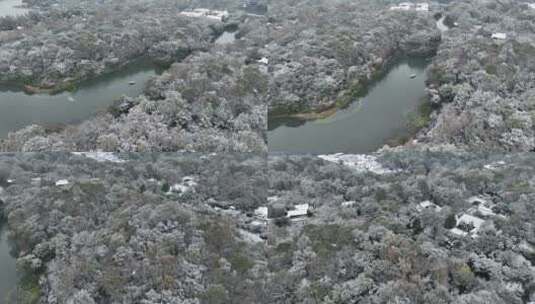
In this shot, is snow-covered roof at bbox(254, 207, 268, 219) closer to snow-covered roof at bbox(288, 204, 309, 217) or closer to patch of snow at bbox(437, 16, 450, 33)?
snow-covered roof at bbox(288, 204, 309, 217)

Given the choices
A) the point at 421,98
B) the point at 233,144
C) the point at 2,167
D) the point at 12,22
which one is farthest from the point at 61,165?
the point at 421,98

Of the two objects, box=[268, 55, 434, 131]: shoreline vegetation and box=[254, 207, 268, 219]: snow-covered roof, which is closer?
box=[254, 207, 268, 219]: snow-covered roof

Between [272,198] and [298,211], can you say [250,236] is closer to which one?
[272,198]

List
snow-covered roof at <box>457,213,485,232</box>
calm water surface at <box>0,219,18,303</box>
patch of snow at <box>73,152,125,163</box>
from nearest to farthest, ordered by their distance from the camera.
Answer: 1. calm water surface at <box>0,219,18,303</box>
2. snow-covered roof at <box>457,213,485,232</box>
3. patch of snow at <box>73,152,125,163</box>

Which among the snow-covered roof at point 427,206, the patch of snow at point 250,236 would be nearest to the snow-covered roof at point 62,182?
the patch of snow at point 250,236

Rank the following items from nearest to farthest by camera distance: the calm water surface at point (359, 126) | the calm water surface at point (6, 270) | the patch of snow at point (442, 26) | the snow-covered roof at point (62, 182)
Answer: the calm water surface at point (6, 270) < the snow-covered roof at point (62, 182) < the calm water surface at point (359, 126) < the patch of snow at point (442, 26)

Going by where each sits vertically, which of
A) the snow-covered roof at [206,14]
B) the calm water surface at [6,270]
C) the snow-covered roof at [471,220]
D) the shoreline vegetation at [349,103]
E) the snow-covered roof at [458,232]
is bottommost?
the calm water surface at [6,270]

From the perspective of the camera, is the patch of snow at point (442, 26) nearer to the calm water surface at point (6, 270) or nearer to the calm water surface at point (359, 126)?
the calm water surface at point (359, 126)

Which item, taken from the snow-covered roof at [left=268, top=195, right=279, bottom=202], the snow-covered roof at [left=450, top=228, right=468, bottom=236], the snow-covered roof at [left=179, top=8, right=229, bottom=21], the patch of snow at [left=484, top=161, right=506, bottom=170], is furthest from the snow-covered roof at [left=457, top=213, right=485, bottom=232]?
the snow-covered roof at [left=179, top=8, right=229, bottom=21]
